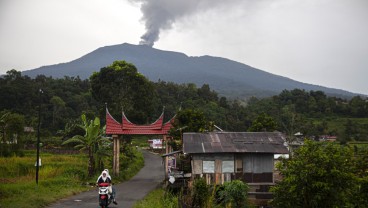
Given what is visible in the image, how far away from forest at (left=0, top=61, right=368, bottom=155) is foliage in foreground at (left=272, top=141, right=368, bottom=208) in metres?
14.0

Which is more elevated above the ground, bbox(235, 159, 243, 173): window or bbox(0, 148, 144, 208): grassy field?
bbox(235, 159, 243, 173): window

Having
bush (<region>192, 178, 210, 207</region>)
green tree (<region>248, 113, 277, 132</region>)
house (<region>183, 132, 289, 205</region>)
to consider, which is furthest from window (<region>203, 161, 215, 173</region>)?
green tree (<region>248, 113, 277, 132</region>)

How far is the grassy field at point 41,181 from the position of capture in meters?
13.7

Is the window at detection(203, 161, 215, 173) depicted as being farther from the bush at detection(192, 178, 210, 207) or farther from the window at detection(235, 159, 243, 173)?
the bush at detection(192, 178, 210, 207)

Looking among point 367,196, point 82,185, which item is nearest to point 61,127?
point 82,185

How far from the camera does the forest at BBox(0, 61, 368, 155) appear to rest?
128 ft

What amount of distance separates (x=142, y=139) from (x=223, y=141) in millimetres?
47871

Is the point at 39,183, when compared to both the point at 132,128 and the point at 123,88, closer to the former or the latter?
the point at 132,128

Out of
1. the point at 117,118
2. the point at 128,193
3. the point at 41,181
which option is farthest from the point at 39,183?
the point at 117,118

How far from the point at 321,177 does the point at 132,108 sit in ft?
107

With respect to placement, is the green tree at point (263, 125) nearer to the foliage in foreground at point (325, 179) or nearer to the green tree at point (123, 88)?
the foliage in foreground at point (325, 179)

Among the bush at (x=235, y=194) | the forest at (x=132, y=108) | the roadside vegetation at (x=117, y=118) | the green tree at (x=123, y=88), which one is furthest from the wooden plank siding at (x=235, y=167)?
the green tree at (x=123, y=88)

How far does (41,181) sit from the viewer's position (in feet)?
57.1

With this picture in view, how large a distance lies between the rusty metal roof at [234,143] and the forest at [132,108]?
8.32 m
